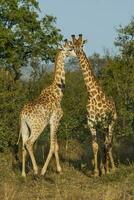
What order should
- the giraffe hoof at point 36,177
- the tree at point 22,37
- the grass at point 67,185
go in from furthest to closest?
the tree at point 22,37 → the giraffe hoof at point 36,177 → the grass at point 67,185

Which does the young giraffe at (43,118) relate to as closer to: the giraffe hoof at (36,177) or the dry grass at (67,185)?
the giraffe hoof at (36,177)

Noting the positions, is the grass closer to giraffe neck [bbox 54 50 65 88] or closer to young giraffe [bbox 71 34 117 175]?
young giraffe [bbox 71 34 117 175]

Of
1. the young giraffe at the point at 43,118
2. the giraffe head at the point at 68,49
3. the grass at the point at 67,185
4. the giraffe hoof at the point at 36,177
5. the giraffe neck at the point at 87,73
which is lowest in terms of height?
the grass at the point at 67,185

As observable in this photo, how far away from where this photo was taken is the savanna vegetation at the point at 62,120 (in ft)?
36.4

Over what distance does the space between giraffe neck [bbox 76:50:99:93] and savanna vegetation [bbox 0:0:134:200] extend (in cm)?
109

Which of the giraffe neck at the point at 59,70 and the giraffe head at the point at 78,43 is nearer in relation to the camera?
the giraffe head at the point at 78,43

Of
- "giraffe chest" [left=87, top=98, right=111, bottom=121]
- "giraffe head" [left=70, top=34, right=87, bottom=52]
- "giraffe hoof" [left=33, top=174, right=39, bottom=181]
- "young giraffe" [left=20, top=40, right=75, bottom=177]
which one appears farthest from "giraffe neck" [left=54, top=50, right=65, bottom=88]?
"giraffe hoof" [left=33, top=174, right=39, bottom=181]

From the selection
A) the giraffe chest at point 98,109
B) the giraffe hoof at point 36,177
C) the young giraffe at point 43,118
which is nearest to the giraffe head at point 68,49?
the young giraffe at point 43,118

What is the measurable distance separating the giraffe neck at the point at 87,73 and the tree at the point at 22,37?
5.86 metres

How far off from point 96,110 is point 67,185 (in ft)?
9.64

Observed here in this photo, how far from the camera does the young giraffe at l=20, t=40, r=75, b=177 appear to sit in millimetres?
13781

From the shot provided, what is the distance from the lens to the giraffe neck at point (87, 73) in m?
14.5

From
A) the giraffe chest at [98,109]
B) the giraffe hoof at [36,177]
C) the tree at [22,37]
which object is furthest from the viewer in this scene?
the tree at [22,37]

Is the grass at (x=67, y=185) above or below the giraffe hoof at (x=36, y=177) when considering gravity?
below
